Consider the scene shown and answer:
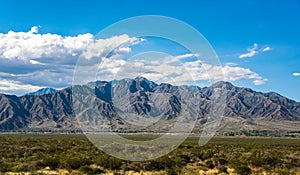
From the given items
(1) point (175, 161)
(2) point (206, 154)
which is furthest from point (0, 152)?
(2) point (206, 154)

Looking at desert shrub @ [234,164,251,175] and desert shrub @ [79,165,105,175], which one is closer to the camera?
desert shrub @ [79,165,105,175]

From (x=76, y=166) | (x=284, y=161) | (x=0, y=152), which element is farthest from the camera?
(x=0, y=152)

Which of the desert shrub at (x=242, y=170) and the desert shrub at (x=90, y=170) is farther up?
the desert shrub at (x=90, y=170)

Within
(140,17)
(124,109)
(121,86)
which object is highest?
(140,17)

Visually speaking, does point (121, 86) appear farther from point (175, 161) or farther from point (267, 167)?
point (267, 167)

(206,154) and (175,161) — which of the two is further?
(206,154)

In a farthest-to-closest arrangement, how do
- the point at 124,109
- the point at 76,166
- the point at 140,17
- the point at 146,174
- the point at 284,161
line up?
the point at 284,161 < the point at 76,166 < the point at 146,174 < the point at 124,109 < the point at 140,17

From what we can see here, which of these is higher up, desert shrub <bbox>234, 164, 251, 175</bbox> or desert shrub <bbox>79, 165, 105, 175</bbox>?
desert shrub <bbox>79, 165, 105, 175</bbox>

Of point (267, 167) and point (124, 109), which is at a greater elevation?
point (124, 109)

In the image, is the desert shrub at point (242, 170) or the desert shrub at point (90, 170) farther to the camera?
the desert shrub at point (242, 170)

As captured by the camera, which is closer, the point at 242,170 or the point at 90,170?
the point at 90,170

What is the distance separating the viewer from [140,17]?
2223cm

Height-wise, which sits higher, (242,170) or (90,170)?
(90,170)

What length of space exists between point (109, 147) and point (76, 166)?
14835 millimetres
